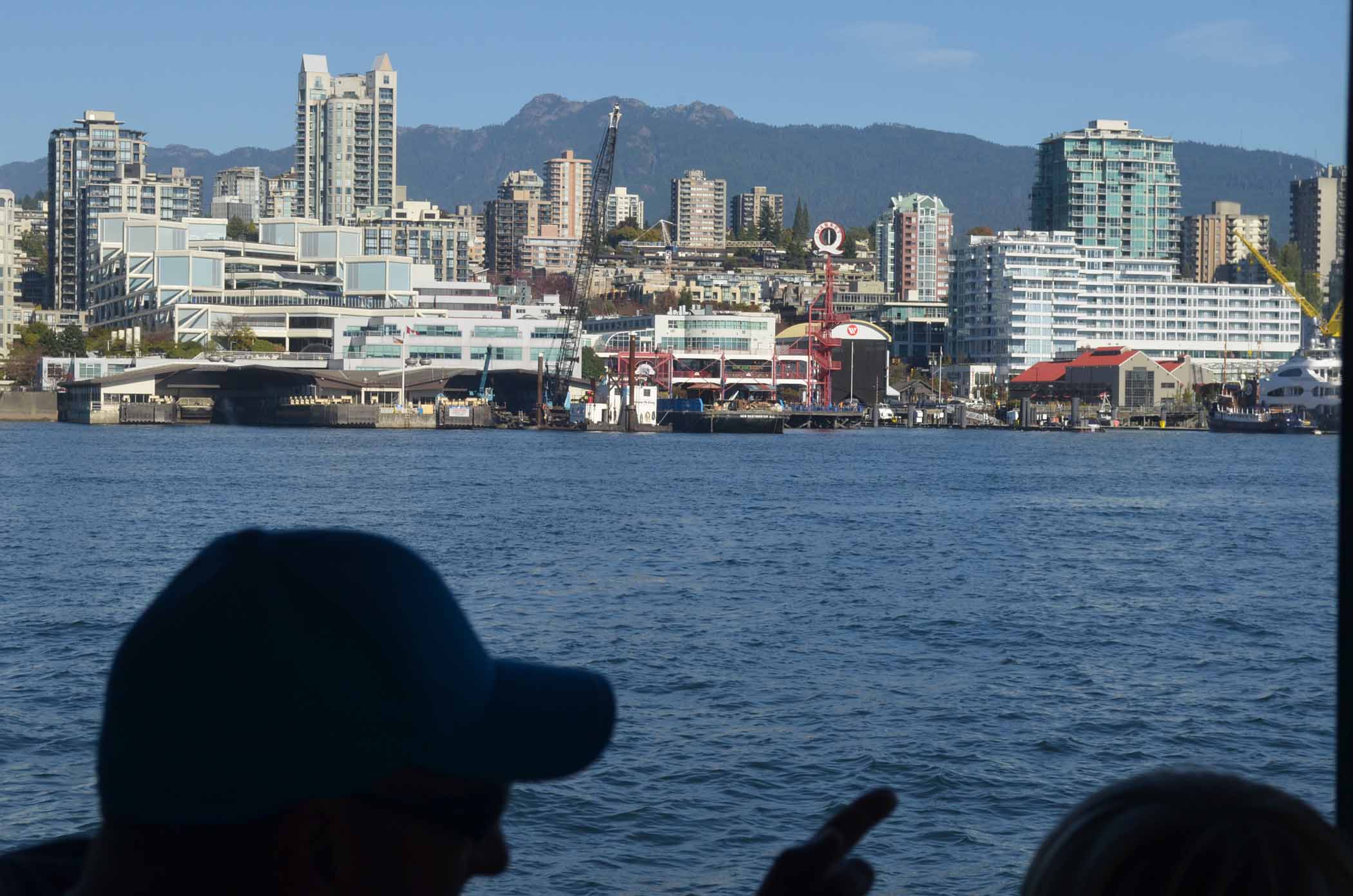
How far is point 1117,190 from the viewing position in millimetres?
115312

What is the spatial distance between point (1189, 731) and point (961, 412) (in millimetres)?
66768

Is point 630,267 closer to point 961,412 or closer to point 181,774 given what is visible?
point 961,412

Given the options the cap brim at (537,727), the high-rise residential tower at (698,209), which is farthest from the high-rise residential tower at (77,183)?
the cap brim at (537,727)

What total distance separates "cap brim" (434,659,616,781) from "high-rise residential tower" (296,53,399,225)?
13174cm

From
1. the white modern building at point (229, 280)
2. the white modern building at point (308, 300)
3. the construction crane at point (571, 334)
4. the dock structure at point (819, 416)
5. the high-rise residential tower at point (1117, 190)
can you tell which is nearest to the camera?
the construction crane at point (571, 334)

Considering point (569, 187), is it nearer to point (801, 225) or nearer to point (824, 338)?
point (801, 225)

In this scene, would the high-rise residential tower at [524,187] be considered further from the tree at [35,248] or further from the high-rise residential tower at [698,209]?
the tree at [35,248]

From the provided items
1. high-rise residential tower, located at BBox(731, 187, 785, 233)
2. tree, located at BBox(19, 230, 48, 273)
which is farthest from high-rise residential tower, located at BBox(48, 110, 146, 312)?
high-rise residential tower, located at BBox(731, 187, 785, 233)

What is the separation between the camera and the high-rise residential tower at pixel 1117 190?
113938 mm

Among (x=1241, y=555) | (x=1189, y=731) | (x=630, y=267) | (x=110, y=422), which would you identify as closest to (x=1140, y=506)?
(x=1241, y=555)

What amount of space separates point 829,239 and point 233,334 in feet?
87.9

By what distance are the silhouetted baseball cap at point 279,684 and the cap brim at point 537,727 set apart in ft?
0.04

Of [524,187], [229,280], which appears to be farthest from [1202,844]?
[524,187]

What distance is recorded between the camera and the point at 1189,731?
902 cm
